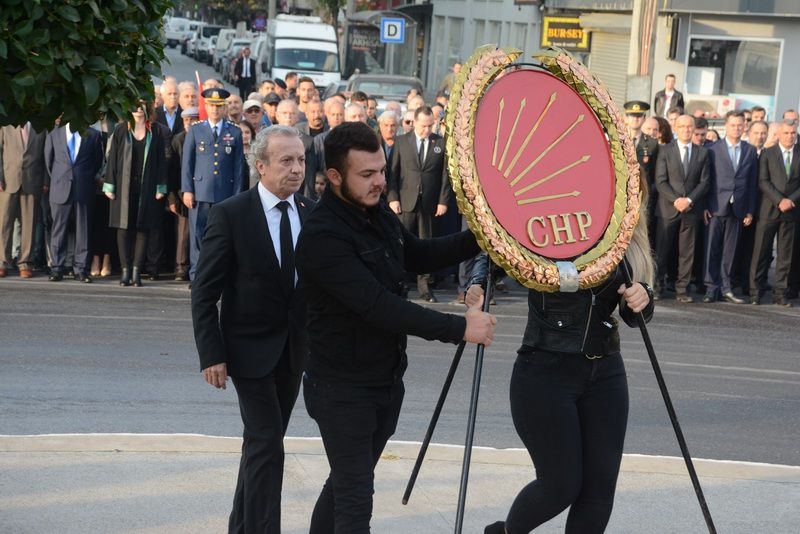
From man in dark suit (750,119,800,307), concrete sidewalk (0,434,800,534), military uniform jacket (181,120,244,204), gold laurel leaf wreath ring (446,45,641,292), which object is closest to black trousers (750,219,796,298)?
man in dark suit (750,119,800,307)

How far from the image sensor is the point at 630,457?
7.24 metres

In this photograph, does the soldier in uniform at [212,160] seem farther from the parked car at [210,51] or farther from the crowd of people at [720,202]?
the parked car at [210,51]

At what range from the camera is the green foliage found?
450 cm

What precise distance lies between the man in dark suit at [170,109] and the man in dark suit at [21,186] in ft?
5.30

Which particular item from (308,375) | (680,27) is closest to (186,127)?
(308,375)

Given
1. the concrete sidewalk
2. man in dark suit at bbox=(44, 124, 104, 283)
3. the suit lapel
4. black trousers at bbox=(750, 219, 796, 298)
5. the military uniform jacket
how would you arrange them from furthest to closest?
black trousers at bbox=(750, 219, 796, 298), man in dark suit at bbox=(44, 124, 104, 283), the military uniform jacket, the concrete sidewalk, the suit lapel

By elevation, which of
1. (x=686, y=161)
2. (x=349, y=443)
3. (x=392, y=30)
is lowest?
(x=349, y=443)

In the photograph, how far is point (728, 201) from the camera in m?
14.6

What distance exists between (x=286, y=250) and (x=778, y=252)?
10344 mm

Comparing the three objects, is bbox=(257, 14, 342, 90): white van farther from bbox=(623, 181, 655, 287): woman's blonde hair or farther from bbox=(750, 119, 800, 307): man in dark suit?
bbox=(623, 181, 655, 287): woman's blonde hair

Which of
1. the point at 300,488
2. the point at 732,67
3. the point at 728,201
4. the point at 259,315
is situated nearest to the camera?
the point at 259,315

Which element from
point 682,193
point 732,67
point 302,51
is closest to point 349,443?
point 682,193

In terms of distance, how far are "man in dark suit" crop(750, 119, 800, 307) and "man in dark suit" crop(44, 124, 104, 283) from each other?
7692mm

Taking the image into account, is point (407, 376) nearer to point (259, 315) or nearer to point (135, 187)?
point (259, 315)
